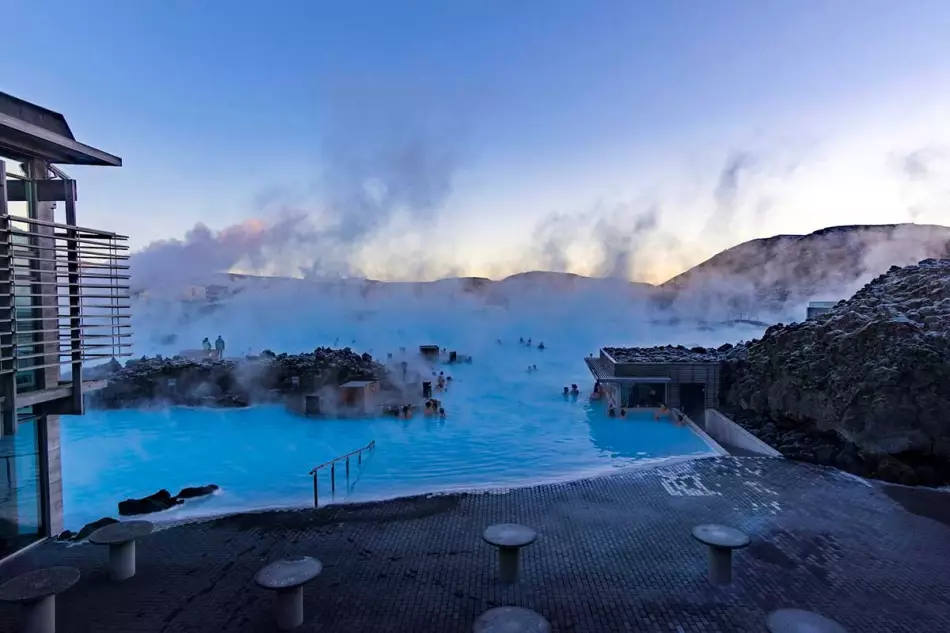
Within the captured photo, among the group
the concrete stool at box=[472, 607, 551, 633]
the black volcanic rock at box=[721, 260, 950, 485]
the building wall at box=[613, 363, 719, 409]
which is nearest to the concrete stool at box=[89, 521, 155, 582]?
the concrete stool at box=[472, 607, 551, 633]

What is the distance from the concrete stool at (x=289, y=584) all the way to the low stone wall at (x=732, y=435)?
10.7m

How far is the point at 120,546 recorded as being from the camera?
6.51 meters

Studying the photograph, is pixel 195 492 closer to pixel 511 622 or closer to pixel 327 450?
pixel 327 450

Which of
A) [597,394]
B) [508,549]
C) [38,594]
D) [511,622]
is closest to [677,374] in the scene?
[597,394]

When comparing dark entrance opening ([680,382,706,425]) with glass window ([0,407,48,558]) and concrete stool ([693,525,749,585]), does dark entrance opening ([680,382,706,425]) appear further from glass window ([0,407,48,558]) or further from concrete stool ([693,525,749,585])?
glass window ([0,407,48,558])

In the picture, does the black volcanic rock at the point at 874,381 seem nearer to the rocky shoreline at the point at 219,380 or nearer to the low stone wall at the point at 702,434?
the low stone wall at the point at 702,434

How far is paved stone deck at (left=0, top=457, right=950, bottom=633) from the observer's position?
575 cm

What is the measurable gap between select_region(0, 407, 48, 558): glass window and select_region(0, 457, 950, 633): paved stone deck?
0.35 meters

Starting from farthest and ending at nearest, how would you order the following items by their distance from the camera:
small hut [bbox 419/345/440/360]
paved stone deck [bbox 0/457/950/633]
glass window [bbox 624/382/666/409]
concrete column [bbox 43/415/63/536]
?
small hut [bbox 419/345/440/360] → glass window [bbox 624/382/666/409] → concrete column [bbox 43/415/63/536] → paved stone deck [bbox 0/457/950/633]

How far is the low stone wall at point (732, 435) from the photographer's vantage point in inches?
506

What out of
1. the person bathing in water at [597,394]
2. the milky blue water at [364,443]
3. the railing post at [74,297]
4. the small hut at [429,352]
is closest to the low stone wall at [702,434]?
the milky blue water at [364,443]

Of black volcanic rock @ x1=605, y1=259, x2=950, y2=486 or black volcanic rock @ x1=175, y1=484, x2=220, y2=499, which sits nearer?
black volcanic rock @ x1=605, y1=259, x2=950, y2=486

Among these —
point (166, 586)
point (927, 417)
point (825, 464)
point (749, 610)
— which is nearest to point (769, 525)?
point (749, 610)

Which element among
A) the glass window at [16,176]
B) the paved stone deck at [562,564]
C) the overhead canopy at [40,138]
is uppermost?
the overhead canopy at [40,138]
